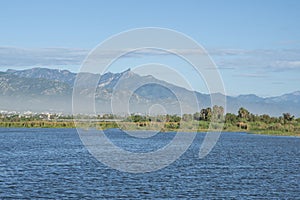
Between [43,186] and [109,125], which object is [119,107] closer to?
[43,186]

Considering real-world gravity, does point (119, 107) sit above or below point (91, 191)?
above

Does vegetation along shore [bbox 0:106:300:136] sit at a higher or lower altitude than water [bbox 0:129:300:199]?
higher

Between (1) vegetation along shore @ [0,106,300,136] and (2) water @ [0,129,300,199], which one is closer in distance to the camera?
(2) water @ [0,129,300,199]

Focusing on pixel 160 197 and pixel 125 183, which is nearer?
pixel 160 197

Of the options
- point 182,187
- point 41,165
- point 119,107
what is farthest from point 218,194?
point 119,107

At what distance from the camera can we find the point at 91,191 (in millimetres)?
37688

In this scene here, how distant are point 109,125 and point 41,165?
397 ft

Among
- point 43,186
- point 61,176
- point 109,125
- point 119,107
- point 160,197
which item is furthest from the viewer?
point 109,125

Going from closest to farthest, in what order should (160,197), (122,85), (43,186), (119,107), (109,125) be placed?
1. (160,197)
2. (43,186)
3. (122,85)
4. (119,107)
5. (109,125)

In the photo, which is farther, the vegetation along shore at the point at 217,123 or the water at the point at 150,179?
the vegetation along shore at the point at 217,123

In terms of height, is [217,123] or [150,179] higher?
[217,123]

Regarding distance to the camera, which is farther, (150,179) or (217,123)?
(217,123)

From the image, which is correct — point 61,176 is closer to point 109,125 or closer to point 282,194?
point 282,194

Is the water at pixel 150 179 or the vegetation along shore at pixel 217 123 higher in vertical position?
the vegetation along shore at pixel 217 123
